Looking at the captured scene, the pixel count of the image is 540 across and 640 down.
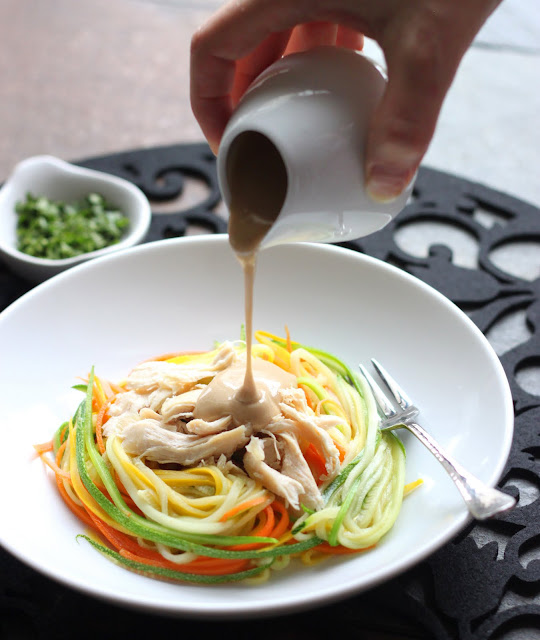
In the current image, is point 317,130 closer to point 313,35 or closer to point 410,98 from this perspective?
point 410,98

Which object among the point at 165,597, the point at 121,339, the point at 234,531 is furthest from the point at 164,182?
the point at 165,597

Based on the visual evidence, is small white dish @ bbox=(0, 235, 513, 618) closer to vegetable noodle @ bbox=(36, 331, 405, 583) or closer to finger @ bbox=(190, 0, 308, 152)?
vegetable noodle @ bbox=(36, 331, 405, 583)


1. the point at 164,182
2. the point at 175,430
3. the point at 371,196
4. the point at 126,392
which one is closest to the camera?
the point at 371,196

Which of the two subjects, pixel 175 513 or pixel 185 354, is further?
pixel 185 354

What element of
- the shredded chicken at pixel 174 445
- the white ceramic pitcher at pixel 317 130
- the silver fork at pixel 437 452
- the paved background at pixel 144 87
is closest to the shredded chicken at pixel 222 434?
the shredded chicken at pixel 174 445

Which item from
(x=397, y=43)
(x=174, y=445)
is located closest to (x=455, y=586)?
(x=174, y=445)

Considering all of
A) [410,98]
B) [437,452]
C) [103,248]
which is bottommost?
[103,248]

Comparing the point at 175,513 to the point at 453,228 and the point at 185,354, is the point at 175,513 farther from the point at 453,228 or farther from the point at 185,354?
the point at 453,228
